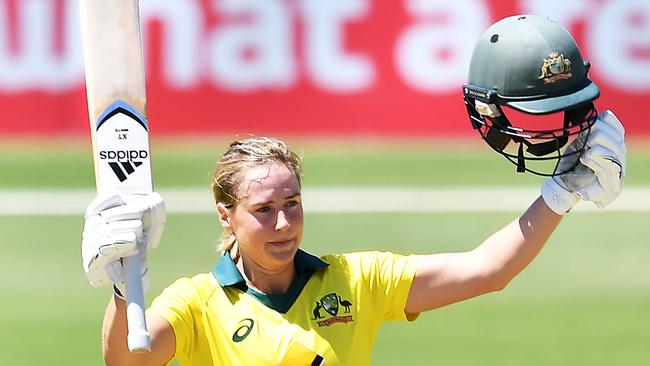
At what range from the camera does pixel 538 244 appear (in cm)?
430

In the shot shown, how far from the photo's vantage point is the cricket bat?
4023 mm

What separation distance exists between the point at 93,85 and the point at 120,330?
811 mm

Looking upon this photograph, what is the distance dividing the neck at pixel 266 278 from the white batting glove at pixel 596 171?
95cm

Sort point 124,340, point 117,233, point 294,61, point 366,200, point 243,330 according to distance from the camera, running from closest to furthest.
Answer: point 117,233 < point 124,340 < point 243,330 < point 366,200 < point 294,61

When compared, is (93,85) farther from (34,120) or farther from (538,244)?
(34,120)

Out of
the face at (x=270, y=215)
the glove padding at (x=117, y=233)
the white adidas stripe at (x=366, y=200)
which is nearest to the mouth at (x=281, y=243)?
the face at (x=270, y=215)

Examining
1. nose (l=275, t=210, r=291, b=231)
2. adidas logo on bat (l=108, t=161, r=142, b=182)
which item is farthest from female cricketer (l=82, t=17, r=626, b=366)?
adidas logo on bat (l=108, t=161, r=142, b=182)

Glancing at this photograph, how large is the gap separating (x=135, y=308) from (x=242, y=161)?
2.53 feet

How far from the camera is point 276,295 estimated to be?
4273mm

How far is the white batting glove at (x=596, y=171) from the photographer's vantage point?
159 inches

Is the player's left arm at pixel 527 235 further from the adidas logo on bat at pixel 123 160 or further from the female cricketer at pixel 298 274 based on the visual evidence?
the adidas logo on bat at pixel 123 160

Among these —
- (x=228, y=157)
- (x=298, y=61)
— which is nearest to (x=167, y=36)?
(x=298, y=61)

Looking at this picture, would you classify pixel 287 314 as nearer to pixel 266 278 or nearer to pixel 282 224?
pixel 266 278

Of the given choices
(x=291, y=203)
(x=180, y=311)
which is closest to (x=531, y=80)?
(x=291, y=203)
